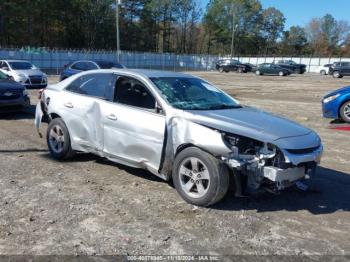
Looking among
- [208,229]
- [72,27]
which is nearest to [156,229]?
[208,229]

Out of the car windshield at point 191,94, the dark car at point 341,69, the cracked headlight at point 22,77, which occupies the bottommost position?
the dark car at point 341,69

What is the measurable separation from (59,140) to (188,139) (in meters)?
2.74

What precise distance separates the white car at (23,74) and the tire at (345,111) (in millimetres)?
15065

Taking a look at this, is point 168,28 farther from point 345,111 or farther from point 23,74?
point 345,111

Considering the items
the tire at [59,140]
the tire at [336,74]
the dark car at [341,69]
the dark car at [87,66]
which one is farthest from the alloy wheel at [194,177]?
the tire at [336,74]

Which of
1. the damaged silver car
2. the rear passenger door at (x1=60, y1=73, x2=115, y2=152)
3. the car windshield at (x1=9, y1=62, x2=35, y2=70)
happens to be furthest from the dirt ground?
the car windshield at (x1=9, y1=62, x2=35, y2=70)

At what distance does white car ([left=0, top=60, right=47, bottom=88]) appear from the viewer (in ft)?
69.4

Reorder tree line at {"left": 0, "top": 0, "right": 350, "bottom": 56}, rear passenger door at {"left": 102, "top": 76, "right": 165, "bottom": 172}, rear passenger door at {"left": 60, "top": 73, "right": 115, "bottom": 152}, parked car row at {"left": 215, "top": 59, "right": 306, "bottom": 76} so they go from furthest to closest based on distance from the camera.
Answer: tree line at {"left": 0, "top": 0, "right": 350, "bottom": 56} < parked car row at {"left": 215, "top": 59, "right": 306, "bottom": 76} < rear passenger door at {"left": 60, "top": 73, "right": 115, "bottom": 152} < rear passenger door at {"left": 102, "top": 76, "right": 165, "bottom": 172}

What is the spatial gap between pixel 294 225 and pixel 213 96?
2.26 meters

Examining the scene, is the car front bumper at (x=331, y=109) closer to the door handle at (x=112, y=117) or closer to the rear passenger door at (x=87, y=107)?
the rear passenger door at (x=87, y=107)

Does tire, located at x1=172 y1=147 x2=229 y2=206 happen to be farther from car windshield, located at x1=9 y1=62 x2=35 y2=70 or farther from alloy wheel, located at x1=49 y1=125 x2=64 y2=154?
car windshield, located at x1=9 y1=62 x2=35 y2=70

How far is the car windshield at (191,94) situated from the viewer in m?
5.55

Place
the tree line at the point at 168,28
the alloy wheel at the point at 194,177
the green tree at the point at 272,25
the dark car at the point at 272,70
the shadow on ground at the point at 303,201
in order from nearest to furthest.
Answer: the alloy wheel at the point at 194,177 < the shadow on ground at the point at 303,201 < the dark car at the point at 272,70 < the tree line at the point at 168,28 < the green tree at the point at 272,25

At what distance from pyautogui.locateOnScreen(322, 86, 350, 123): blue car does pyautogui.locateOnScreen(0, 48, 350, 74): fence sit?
3289 cm
